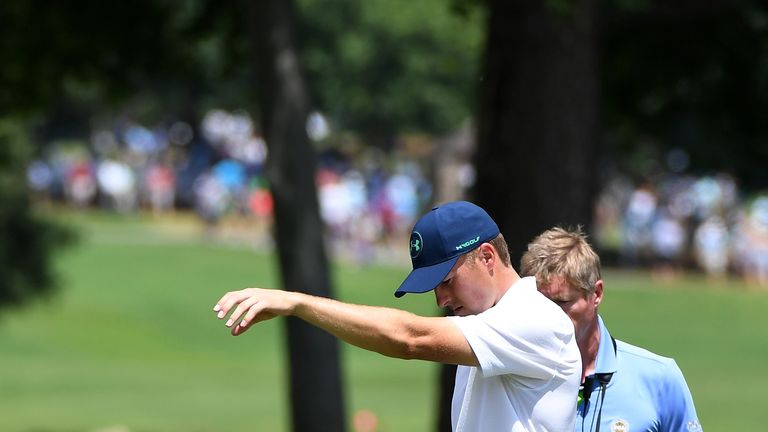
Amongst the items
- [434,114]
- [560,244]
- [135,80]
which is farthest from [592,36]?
[434,114]

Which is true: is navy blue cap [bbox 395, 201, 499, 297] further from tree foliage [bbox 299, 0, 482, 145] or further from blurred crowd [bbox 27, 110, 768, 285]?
tree foliage [bbox 299, 0, 482, 145]

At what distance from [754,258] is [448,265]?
35683 millimetres

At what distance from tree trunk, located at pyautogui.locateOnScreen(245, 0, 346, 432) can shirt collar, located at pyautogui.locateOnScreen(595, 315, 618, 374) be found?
6.44 meters

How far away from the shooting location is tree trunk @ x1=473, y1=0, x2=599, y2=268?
31.0 feet

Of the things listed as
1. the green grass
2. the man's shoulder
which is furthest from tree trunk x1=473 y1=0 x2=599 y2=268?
the green grass

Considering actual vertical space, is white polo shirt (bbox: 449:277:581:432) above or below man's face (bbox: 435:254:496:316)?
below

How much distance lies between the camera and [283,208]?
11.1m

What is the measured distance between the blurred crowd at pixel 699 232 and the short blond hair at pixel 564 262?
32.5 meters

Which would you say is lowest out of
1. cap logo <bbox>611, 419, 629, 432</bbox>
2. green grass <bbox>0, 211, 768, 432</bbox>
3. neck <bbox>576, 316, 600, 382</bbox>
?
green grass <bbox>0, 211, 768, 432</bbox>

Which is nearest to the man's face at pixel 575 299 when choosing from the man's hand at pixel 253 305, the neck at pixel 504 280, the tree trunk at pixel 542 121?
the neck at pixel 504 280

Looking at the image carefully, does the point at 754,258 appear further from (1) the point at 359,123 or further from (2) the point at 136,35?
(2) the point at 136,35

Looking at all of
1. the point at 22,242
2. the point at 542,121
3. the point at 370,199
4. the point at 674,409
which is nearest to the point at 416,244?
the point at 674,409

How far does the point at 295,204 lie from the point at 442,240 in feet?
23.5

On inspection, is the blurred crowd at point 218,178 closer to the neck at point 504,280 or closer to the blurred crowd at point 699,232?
the blurred crowd at point 699,232
